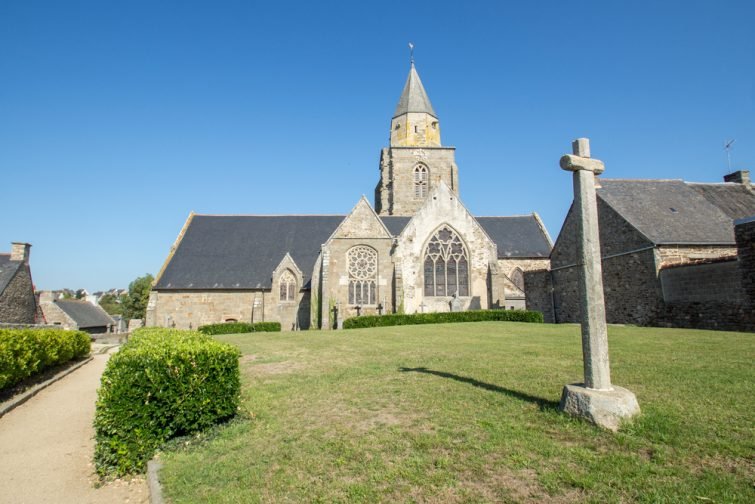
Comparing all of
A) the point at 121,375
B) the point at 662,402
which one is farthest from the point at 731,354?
the point at 121,375

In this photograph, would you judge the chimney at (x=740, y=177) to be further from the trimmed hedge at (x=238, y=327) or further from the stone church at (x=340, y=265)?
the trimmed hedge at (x=238, y=327)

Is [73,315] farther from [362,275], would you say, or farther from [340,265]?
[362,275]

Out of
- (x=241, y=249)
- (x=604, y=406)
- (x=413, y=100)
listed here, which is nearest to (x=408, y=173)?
(x=413, y=100)

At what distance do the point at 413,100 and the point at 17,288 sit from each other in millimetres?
32474

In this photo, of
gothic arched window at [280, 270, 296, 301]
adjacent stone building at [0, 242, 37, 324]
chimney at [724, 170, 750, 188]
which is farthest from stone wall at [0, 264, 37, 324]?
chimney at [724, 170, 750, 188]

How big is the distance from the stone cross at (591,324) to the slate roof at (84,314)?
40.3 meters

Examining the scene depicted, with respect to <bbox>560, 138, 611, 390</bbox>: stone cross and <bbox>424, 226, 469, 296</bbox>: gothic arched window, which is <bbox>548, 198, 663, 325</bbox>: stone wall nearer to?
<bbox>424, 226, 469, 296</bbox>: gothic arched window

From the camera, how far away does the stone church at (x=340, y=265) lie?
25.7 m

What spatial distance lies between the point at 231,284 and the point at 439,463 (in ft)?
87.4

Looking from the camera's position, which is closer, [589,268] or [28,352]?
[589,268]

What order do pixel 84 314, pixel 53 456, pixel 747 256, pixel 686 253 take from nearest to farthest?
pixel 53 456 < pixel 747 256 < pixel 686 253 < pixel 84 314

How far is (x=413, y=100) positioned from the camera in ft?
125

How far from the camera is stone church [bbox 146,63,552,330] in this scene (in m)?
25.7

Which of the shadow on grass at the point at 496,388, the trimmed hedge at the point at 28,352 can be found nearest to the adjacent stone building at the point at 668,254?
the shadow on grass at the point at 496,388
